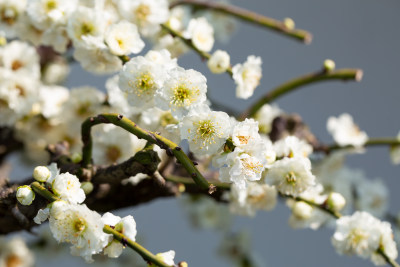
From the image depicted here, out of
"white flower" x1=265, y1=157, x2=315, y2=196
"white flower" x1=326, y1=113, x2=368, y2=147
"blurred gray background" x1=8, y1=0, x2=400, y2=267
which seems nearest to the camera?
"white flower" x1=265, y1=157, x2=315, y2=196

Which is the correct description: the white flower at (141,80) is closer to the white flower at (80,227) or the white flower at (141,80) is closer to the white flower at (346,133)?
the white flower at (80,227)

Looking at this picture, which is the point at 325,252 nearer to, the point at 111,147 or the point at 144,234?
the point at 144,234

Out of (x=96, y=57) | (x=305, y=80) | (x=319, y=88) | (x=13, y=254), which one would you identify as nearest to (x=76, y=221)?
(x=96, y=57)

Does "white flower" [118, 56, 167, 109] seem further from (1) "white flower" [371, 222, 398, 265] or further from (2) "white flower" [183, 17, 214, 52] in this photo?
(1) "white flower" [371, 222, 398, 265]

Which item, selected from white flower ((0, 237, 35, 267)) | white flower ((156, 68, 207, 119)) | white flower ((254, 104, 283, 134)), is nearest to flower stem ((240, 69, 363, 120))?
white flower ((254, 104, 283, 134))

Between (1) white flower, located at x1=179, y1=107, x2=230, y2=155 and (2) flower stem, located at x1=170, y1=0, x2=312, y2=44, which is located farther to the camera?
(2) flower stem, located at x1=170, y1=0, x2=312, y2=44

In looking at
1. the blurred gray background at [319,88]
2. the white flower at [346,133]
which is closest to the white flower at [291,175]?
the white flower at [346,133]

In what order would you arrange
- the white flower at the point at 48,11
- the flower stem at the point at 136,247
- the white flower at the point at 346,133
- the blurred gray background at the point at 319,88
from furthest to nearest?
the blurred gray background at the point at 319,88
the white flower at the point at 346,133
the white flower at the point at 48,11
the flower stem at the point at 136,247
